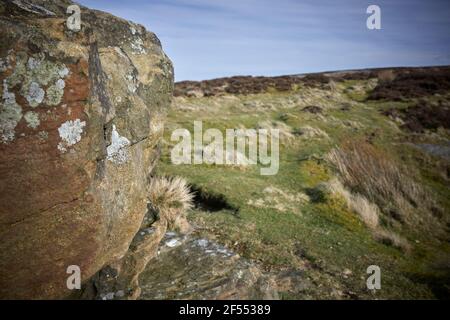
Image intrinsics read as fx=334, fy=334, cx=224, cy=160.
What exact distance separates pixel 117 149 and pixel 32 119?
1.19 metres

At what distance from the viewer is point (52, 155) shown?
321cm

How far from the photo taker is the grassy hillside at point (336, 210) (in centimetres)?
627

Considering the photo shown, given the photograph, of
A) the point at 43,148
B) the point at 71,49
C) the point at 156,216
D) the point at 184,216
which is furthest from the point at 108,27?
the point at 184,216

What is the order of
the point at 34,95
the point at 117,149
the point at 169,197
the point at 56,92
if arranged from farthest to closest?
1. the point at 169,197
2. the point at 117,149
3. the point at 56,92
4. the point at 34,95

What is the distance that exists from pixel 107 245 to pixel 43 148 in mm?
1457

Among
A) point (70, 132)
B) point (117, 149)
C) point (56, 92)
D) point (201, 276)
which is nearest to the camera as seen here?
point (56, 92)

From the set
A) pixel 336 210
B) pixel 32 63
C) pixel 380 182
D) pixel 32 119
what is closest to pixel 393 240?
pixel 336 210

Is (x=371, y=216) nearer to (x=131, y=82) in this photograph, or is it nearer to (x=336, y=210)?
(x=336, y=210)

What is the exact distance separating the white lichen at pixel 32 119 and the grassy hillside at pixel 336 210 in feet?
14.3

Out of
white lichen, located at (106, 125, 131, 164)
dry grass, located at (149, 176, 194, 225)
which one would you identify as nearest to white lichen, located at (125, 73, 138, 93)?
white lichen, located at (106, 125, 131, 164)

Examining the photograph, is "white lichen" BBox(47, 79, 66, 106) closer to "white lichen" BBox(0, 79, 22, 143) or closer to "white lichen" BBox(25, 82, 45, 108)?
"white lichen" BBox(25, 82, 45, 108)

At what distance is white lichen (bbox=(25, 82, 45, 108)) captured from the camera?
304cm

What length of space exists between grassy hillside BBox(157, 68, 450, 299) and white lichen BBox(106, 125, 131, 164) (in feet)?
10.4

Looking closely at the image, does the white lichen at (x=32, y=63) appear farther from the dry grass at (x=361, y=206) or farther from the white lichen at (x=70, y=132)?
the dry grass at (x=361, y=206)
